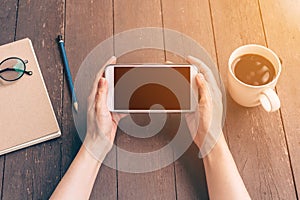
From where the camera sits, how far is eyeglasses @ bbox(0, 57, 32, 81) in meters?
0.92

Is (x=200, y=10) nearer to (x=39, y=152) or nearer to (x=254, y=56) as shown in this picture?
(x=254, y=56)

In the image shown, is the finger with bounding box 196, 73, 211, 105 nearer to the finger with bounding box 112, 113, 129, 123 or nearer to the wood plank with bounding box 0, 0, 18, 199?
the finger with bounding box 112, 113, 129, 123

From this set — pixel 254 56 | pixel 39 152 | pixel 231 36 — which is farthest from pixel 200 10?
pixel 39 152

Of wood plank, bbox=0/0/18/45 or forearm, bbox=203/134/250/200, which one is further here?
wood plank, bbox=0/0/18/45

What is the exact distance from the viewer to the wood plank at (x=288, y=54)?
880 mm

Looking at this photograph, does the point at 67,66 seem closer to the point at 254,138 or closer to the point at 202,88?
the point at 202,88

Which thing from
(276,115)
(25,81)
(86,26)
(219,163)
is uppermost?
(86,26)

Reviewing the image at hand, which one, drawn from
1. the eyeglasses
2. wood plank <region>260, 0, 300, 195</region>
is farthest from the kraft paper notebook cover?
wood plank <region>260, 0, 300, 195</region>

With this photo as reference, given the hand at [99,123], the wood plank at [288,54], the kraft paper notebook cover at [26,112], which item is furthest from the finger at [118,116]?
the wood plank at [288,54]

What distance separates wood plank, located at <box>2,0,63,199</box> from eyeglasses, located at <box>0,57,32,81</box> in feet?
0.15

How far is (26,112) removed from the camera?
893 millimetres

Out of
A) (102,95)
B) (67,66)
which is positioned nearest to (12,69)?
(67,66)

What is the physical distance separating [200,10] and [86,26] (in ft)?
0.86

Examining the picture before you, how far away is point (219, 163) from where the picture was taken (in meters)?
0.82
